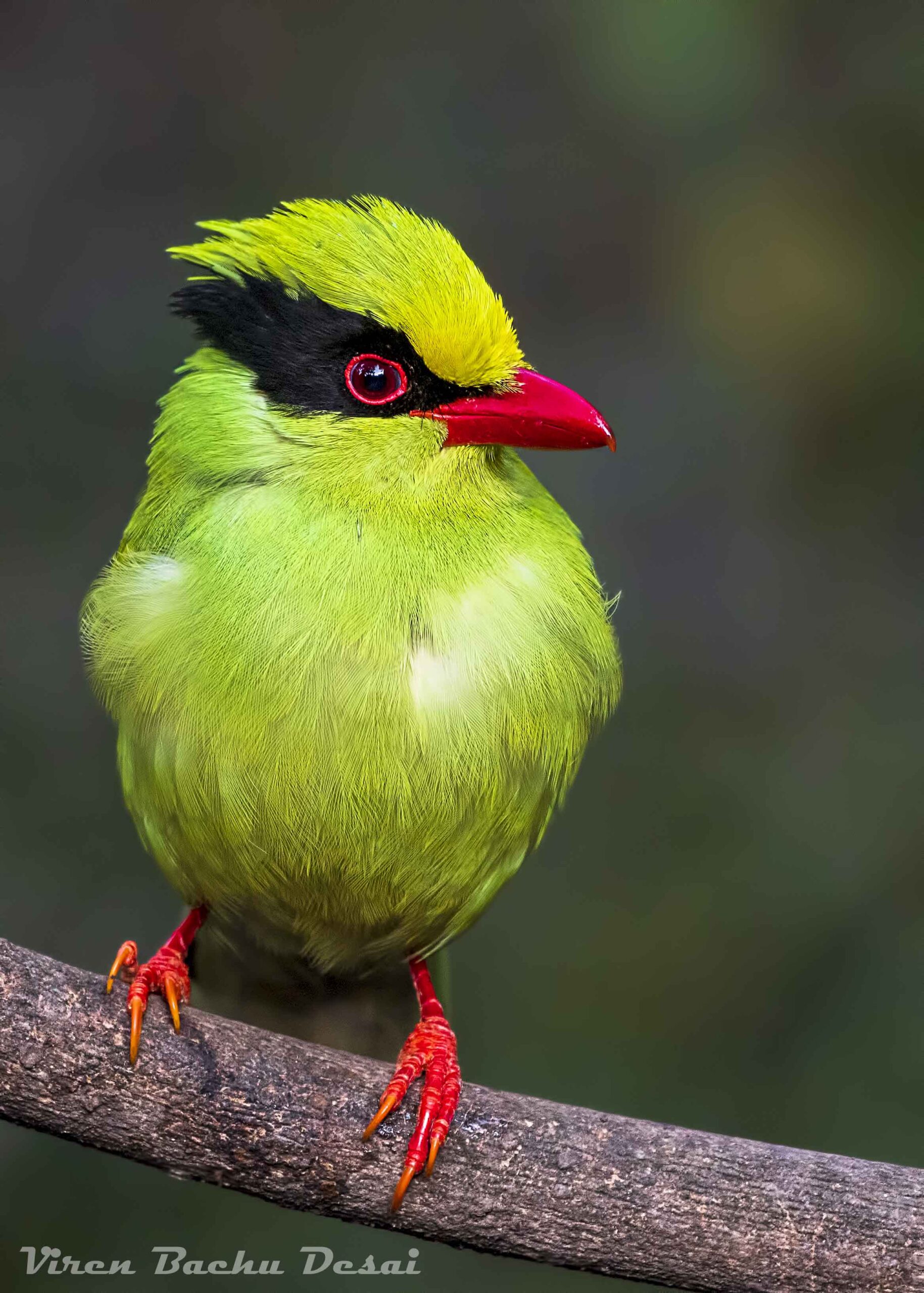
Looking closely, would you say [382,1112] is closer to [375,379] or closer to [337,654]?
[337,654]

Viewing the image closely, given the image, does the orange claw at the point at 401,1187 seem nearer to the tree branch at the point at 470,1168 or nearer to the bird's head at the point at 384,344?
the tree branch at the point at 470,1168

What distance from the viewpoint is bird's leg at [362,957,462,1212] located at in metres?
2.80

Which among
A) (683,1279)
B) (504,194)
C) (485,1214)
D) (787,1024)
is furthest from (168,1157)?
(504,194)

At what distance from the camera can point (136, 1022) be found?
2.80 m

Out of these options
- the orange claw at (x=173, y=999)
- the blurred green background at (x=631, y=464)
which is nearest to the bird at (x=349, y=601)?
the orange claw at (x=173, y=999)

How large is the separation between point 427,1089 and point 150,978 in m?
0.60

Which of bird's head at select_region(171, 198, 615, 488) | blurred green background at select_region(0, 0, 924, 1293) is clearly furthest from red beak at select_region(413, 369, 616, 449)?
blurred green background at select_region(0, 0, 924, 1293)

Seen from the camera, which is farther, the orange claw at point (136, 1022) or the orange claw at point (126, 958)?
the orange claw at point (126, 958)

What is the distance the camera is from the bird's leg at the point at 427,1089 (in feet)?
9.20

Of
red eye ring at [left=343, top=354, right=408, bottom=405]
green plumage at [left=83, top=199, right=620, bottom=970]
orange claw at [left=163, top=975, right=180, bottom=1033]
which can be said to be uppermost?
red eye ring at [left=343, top=354, right=408, bottom=405]

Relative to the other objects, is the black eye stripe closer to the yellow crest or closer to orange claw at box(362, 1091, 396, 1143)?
the yellow crest

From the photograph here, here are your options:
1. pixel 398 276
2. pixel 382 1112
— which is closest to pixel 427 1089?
pixel 382 1112

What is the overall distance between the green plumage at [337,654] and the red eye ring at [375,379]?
5cm

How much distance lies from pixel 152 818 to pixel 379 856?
0.49m
